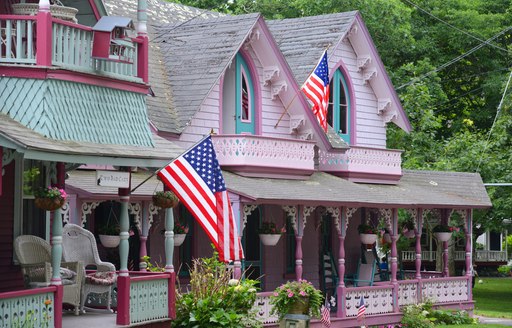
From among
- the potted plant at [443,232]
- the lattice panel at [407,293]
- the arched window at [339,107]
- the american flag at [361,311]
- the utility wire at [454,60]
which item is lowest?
the american flag at [361,311]

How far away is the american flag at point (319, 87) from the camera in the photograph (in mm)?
31859

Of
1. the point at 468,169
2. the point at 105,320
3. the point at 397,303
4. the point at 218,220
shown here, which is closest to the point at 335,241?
the point at 397,303

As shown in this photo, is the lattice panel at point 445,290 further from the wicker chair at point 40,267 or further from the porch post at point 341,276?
the wicker chair at point 40,267

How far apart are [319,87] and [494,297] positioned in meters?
20.7

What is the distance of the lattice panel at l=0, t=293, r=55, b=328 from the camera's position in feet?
55.6

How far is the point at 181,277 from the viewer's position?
29.4m

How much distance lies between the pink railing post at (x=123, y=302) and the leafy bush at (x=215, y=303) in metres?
2.16

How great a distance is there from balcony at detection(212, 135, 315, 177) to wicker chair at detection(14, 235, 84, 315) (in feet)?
31.0

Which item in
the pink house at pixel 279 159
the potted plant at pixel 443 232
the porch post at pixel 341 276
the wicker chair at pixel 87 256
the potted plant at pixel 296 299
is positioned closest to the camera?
the wicker chair at pixel 87 256

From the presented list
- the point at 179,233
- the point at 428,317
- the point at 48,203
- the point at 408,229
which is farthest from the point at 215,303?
the point at 408,229

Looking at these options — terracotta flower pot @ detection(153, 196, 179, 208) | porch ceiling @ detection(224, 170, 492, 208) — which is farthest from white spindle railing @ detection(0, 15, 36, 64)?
porch ceiling @ detection(224, 170, 492, 208)

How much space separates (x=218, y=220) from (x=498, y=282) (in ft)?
135

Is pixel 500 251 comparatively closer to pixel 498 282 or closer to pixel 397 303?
pixel 498 282

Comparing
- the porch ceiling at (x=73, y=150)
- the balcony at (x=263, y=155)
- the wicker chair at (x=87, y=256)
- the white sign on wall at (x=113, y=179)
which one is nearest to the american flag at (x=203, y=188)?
the porch ceiling at (x=73, y=150)
